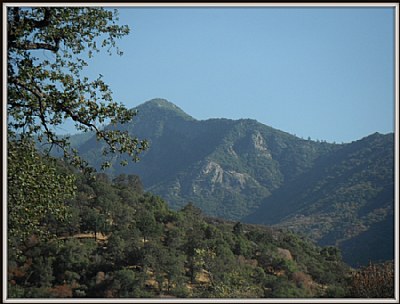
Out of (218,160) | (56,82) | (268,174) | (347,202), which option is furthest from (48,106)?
(268,174)

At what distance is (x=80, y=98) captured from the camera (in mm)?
5621

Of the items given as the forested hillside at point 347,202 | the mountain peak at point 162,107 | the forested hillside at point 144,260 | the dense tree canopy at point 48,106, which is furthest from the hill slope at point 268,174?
the dense tree canopy at point 48,106

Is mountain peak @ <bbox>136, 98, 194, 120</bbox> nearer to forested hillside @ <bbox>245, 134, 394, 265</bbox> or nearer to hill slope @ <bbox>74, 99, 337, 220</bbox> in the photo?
hill slope @ <bbox>74, 99, 337, 220</bbox>

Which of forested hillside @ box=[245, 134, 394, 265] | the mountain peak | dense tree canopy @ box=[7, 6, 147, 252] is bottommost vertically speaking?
forested hillside @ box=[245, 134, 394, 265]

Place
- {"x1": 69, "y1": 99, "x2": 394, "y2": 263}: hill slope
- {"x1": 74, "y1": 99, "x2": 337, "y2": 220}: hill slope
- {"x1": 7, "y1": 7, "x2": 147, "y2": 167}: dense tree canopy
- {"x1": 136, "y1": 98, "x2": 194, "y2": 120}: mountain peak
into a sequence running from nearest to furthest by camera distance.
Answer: {"x1": 7, "y1": 7, "x2": 147, "y2": 167}: dense tree canopy
{"x1": 69, "y1": 99, "x2": 394, "y2": 263}: hill slope
{"x1": 74, "y1": 99, "x2": 337, "y2": 220}: hill slope
{"x1": 136, "y1": 98, "x2": 194, "y2": 120}: mountain peak

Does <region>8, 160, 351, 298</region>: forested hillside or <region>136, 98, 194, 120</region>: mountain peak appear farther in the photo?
<region>136, 98, 194, 120</region>: mountain peak

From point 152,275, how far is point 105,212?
7.74m

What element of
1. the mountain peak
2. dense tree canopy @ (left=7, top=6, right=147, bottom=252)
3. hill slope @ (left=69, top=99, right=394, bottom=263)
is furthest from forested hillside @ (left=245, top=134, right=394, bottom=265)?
dense tree canopy @ (left=7, top=6, right=147, bottom=252)

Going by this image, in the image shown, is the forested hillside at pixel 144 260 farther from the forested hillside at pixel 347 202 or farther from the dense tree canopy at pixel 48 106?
the forested hillside at pixel 347 202

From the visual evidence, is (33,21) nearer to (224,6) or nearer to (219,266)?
(224,6)

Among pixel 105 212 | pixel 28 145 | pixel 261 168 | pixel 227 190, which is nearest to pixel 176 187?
pixel 227 190

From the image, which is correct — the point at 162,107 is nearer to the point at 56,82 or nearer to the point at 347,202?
the point at 347,202

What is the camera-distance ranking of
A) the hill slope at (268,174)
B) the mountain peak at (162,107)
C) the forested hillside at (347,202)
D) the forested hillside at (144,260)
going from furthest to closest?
the mountain peak at (162,107), the hill slope at (268,174), the forested hillside at (347,202), the forested hillside at (144,260)

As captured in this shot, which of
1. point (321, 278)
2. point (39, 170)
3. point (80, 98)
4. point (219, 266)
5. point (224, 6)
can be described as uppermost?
point (224, 6)
